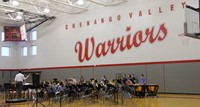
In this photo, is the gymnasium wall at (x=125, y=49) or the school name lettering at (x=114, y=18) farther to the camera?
the school name lettering at (x=114, y=18)

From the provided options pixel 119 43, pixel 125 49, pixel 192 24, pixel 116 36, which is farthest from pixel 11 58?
pixel 192 24

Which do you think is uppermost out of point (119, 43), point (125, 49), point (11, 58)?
point (119, 43)

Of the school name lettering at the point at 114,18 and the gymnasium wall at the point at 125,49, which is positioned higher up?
the school name lettering at the point at 114,18

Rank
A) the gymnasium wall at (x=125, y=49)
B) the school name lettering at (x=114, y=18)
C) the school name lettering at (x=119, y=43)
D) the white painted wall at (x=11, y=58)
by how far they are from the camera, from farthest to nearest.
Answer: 1. the white painted wall at (x=11, y=58)
2. the school name lettering at (x=119, y=43)
3. the school name lettering at (x=114, y=18)
4. the gymnasium wall at (x=125, y=49)

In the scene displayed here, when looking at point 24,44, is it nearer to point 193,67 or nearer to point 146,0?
point 146,0

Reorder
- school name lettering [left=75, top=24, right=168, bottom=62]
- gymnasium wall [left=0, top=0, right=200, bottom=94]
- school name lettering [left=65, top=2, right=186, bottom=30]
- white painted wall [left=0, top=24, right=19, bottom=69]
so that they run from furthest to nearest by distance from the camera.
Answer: white painted wall [left=0, top=24, right=19, bottom=69]
school name lettering [left=75, top=24, right=168, bottom=62]
school name lettering [left=65, top=2, right=186, bottom=30]
gymnasium wall [left=0, top=0, right=200, bottom=94]

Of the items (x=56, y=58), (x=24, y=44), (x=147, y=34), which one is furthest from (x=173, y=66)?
(x=24, y=44)

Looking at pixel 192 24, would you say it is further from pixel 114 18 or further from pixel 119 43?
pixel 114 18

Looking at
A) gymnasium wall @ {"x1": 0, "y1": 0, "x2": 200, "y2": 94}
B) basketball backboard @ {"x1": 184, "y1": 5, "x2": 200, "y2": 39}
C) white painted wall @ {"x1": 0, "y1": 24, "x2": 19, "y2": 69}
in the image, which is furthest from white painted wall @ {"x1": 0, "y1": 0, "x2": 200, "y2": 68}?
basketball backboard @ {"x1": 184, "y1": 5, "x2": 200, "y2": 39}

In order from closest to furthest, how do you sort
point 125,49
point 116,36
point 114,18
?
point 125,49 < point 116,36 < point 114,18

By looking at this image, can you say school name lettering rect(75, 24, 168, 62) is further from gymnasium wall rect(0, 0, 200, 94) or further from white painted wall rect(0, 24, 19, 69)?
white painted wall rect(0, 24, 19, 69)

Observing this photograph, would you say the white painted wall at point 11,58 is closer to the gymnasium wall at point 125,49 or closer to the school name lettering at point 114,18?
the gymnasium wall at point 125,49

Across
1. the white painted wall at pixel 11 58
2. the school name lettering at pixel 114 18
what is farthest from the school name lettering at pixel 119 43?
the white painted wall at pixel 11 58

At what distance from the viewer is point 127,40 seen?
70.3 feet
